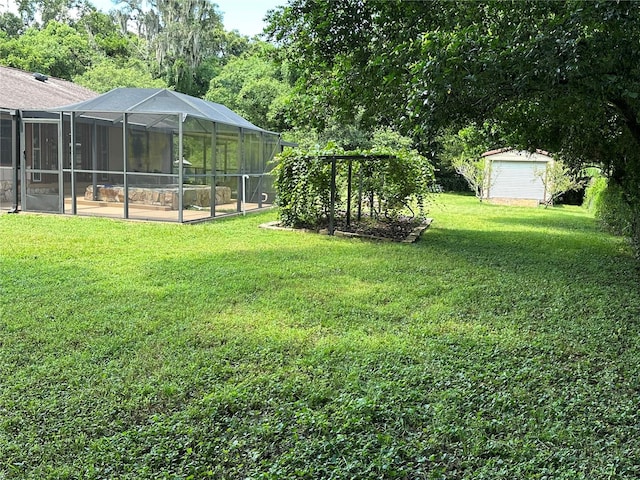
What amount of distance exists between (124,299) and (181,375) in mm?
1984

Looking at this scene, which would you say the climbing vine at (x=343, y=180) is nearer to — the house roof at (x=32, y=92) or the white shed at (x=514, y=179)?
the house roof at (x=32, y=92)

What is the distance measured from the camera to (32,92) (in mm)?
15773

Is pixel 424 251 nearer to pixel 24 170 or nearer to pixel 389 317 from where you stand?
pixel 389 317

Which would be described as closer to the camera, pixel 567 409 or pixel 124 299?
pixel 567 409

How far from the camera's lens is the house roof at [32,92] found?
44.9 feet

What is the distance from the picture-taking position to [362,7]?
7.88m

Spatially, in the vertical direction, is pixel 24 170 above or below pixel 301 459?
above

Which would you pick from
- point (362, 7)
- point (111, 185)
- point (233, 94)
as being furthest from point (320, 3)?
point (233, 94)

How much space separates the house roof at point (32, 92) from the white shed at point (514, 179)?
666 inches

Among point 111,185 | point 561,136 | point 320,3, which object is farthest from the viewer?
point 111,185

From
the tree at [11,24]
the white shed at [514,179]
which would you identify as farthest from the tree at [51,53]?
the white shed at [514,179]

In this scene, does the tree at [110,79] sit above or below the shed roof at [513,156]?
above

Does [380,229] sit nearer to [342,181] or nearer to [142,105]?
[342,181]

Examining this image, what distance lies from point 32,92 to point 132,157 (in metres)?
5.97
